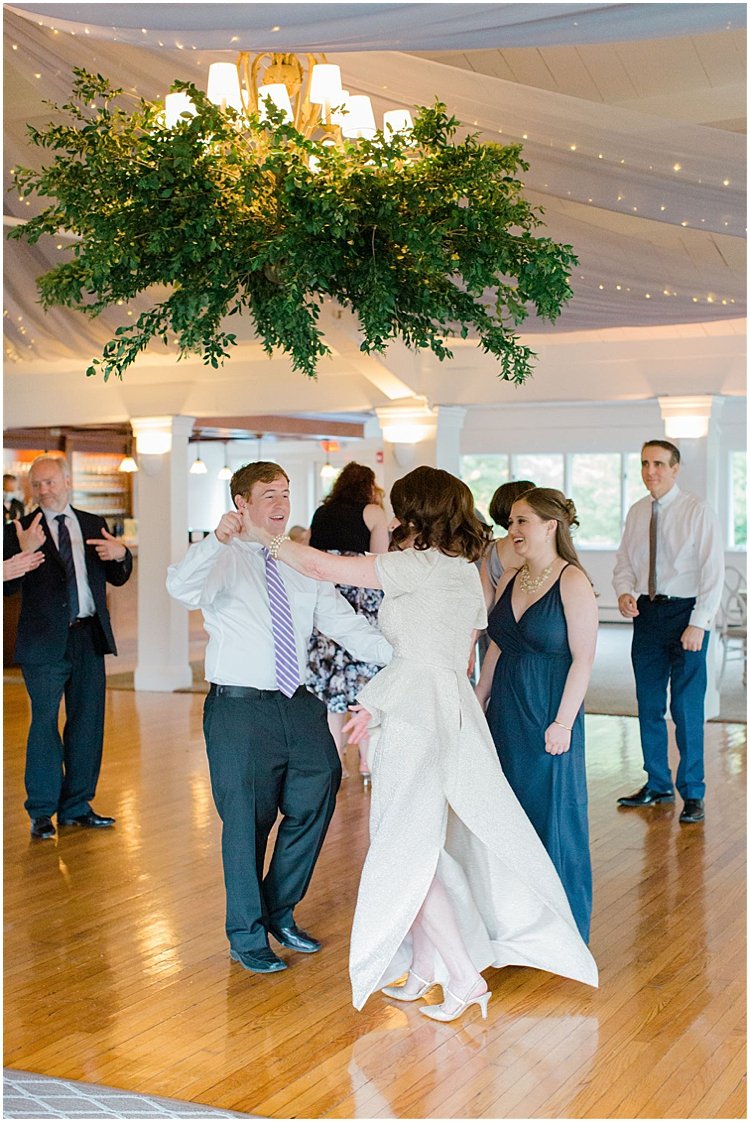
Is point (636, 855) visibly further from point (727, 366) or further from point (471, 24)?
point (727, 366)

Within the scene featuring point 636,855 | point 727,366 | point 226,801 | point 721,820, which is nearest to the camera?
point 226,801

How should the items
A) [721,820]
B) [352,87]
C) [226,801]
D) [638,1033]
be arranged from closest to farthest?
[638,1033]
[226,801]
[352,87]
[721,820]

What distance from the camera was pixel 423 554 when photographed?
12.1 feet

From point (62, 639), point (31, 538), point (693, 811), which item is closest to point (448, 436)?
point (693, 811)

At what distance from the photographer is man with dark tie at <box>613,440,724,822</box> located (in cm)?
630

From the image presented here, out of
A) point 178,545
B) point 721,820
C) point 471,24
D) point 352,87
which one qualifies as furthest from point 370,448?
point 471,24

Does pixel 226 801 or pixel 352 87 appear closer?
pixel 226 801

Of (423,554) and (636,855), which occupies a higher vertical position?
(423,554)

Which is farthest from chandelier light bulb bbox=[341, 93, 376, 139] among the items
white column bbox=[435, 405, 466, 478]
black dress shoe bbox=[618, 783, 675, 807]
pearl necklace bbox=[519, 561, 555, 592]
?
white column bbox=[435, 405, 466, 478]

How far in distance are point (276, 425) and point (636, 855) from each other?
1107cm

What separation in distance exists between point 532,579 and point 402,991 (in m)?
1.38

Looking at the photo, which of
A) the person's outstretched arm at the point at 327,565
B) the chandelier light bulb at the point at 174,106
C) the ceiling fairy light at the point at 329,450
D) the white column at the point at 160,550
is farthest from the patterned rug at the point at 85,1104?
the ceiling fairy light at the point at 329,450

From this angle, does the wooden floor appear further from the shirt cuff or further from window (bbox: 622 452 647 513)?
window (bbox: 622 452 647 513)

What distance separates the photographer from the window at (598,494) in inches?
707
